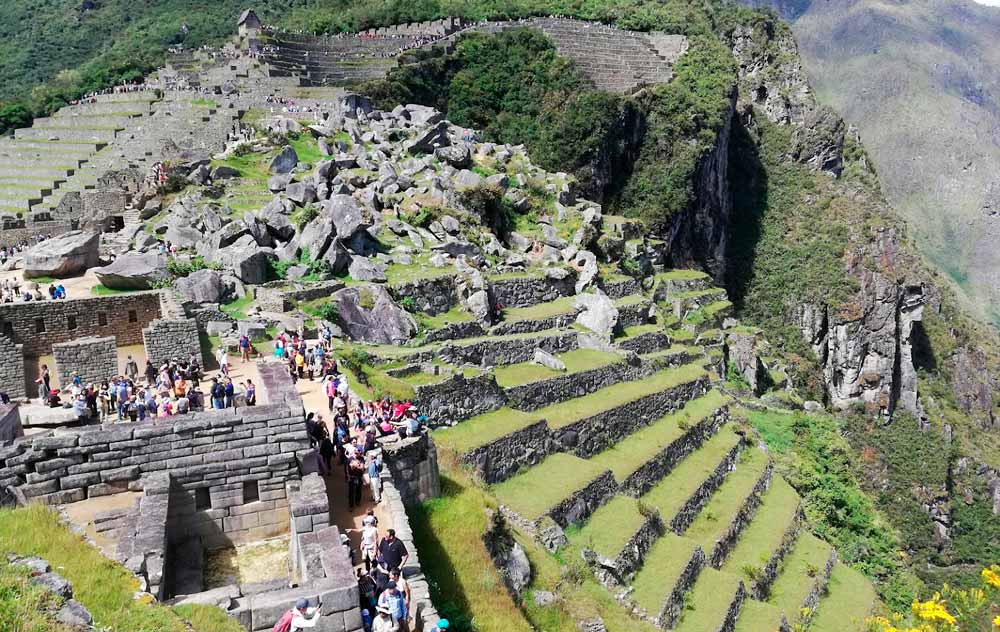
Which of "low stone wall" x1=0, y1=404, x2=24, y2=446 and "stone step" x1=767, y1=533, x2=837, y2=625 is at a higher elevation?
"low stone wall" x1=0, y1=404, x2=24, y2=446

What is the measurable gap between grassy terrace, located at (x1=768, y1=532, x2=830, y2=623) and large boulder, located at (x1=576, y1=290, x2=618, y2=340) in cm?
859

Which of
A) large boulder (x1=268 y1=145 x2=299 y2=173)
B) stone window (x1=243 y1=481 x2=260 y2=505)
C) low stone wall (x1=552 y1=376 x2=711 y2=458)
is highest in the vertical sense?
large boulder (x1=268 y1=145 x2=299 y2=173)

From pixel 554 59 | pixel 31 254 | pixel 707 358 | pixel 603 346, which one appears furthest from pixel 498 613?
pixel 554 59

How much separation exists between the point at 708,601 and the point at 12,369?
14.9 m

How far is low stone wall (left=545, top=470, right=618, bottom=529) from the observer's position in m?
15.8

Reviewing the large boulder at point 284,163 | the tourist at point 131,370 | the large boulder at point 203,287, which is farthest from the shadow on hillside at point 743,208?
the tourist at point 131,370

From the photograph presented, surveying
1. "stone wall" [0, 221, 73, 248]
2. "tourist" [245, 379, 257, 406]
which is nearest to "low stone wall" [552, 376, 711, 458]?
"tourist" [245, 379, 257, 406]

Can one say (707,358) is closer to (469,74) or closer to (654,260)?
(654,260)

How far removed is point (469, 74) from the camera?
57.5m

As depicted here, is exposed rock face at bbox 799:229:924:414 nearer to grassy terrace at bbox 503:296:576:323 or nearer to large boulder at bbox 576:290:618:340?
grassy terrace at bbox 503:296:576:323

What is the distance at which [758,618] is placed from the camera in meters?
16.9

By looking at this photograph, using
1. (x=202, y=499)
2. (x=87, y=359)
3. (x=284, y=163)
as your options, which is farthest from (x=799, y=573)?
(x=284, y=163)

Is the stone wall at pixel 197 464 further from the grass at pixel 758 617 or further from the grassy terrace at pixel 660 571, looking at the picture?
the grass at pixel 758 617

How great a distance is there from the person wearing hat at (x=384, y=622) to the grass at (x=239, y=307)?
1324 centimetres
